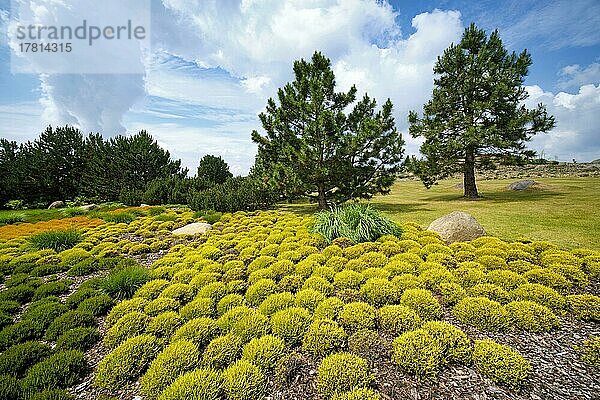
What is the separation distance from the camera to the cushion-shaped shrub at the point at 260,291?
452cm

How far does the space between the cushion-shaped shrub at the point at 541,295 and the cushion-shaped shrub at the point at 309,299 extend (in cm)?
299

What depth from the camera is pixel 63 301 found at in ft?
16.5

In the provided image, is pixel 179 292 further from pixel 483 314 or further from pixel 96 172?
pixel 96 172

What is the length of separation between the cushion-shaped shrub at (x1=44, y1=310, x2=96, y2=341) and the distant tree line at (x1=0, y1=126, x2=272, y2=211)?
1627cm

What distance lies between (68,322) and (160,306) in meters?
1.36

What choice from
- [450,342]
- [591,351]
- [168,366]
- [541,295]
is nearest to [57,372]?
[168,366]

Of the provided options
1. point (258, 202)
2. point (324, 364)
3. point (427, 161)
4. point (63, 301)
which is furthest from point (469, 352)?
point (427, 161)

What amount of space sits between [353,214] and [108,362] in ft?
20.3

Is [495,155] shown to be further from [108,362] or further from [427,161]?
[108,362]

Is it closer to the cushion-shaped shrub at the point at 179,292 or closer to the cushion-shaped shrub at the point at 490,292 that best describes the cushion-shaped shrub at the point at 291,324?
the cushion-shaped shrub at the point at 179,292

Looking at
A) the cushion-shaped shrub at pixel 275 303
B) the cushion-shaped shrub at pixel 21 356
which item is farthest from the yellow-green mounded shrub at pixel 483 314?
the cushion-shaped shrub at pixel 21 356

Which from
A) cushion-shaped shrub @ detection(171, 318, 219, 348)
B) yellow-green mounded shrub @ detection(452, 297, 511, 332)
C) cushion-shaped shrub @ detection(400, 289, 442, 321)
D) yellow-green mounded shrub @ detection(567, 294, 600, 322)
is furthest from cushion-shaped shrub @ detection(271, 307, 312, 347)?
yellow-green mounded shrub @ detection(567, 294, 600, 322)

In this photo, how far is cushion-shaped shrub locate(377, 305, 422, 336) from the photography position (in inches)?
139

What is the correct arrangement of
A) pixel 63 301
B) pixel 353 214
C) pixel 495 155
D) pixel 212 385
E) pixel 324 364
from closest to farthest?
pixel 212 385
pixel 324 364
pixel 63 301
pixel 353 214
pixel 495 155
